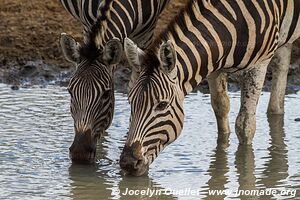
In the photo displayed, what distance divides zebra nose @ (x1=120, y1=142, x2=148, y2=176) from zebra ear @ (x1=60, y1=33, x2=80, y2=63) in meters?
1.38

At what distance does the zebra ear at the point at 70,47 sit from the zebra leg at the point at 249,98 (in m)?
1.74

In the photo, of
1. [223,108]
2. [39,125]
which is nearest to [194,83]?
[223,108]

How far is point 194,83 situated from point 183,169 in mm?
887

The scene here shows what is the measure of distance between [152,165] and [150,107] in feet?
3.67

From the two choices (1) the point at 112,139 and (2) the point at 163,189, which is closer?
(2) the point at 163,189

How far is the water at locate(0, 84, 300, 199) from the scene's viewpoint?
9.00 meters

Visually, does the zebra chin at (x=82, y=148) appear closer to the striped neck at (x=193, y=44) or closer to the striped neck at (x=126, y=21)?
the striped neck at (x=126, y=21)

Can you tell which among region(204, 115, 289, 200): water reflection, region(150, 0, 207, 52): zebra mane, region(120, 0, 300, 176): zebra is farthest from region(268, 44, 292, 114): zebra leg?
region(150, 0, 207, 52): zebra mane

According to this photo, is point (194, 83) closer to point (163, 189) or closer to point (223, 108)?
point (163, 189)

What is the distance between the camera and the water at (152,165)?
29.5 ft

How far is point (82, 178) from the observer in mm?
9281

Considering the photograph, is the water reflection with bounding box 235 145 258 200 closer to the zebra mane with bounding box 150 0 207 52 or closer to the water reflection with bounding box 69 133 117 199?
the water reflection with bounding box 69 133 117 199

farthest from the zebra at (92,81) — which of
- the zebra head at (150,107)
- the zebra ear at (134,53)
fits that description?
the zebra head at (150,107)

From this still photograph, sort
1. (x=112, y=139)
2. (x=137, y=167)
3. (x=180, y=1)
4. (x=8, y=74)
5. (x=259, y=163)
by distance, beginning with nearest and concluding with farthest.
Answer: (x=137, y=167)
(x=259, y=163)
(x=112, y=139)
(x=8, y=74)
(x=180, y=1)
